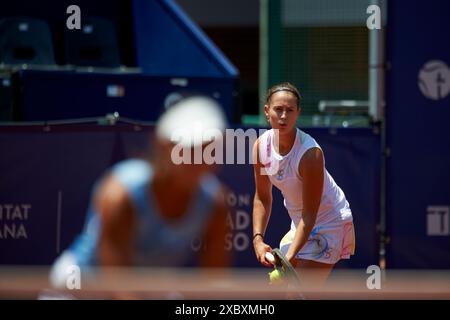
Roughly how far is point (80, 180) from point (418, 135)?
8.38 feet

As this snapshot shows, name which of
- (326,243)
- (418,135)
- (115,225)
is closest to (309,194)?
(326,243)

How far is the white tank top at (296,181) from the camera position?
5.88m

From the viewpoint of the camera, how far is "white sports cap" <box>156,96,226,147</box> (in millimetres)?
7566

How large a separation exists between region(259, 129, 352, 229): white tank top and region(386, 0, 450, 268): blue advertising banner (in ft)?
6.38

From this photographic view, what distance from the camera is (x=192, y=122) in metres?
8.25

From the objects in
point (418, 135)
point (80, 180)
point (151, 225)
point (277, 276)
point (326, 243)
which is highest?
point (418, 135)

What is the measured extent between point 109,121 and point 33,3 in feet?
10.7

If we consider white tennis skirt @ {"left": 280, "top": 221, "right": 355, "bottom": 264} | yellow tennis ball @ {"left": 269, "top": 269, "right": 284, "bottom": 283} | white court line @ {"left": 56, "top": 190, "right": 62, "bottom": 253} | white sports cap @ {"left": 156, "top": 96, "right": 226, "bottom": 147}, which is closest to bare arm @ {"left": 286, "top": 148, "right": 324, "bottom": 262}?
white tennis skirt @ {"left": 280, "top": 221, "right": 355, "bottom": 264}

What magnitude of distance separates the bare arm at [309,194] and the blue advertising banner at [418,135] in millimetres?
2274

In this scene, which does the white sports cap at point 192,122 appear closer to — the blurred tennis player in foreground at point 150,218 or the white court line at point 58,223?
the white court line at point 58,223

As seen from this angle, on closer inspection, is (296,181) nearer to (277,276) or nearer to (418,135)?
(277,276)

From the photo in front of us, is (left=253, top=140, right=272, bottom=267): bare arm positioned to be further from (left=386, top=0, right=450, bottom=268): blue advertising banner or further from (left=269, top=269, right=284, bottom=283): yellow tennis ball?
(left=386, top=0, right=450, bottom=268): blue advertising banner
